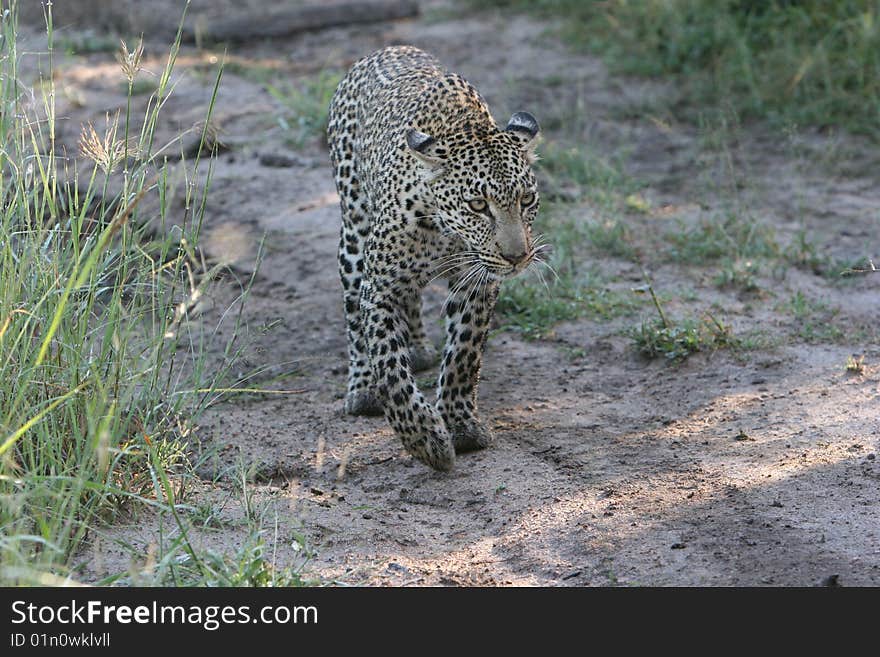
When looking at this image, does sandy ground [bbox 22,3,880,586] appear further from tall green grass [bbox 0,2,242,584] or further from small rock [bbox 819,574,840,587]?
tall green grass [bbox 0,2,242,584]

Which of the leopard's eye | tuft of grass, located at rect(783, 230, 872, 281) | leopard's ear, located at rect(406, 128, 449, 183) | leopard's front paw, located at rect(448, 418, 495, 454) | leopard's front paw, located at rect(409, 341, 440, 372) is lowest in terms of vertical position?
leopard's front paw, located at rect(409, 341, 440, 372)

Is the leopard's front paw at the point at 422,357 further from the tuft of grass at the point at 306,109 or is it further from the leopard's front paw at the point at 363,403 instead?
the tuft of grass at the point at 306,109

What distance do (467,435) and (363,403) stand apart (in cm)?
78

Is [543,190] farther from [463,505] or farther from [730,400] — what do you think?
[463,505]

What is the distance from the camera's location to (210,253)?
8898 mm

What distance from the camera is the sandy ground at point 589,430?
5.17 m

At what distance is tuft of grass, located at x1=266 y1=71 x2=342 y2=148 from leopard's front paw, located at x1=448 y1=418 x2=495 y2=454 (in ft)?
15.3

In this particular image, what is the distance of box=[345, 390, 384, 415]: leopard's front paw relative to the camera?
6.98 meters

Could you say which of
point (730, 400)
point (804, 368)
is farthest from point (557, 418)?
point (804, 368)

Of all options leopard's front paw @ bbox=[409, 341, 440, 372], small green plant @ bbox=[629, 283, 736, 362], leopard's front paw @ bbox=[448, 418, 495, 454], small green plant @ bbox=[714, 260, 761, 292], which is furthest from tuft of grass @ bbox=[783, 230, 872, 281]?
leopard's front paw @ bbox=[448, 418, 495, 454]

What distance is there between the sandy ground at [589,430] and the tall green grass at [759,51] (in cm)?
39

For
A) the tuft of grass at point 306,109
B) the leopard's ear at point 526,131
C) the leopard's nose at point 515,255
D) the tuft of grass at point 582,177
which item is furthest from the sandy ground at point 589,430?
the leopard's ear at point 526,131

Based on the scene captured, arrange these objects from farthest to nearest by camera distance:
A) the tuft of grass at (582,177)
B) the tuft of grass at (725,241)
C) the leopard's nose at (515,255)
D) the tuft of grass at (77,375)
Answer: the tuft of grass at (582,177), the tuft of grass at (725,241), the leopard's nose at (515,255), the tuft of grass at (77,375)
